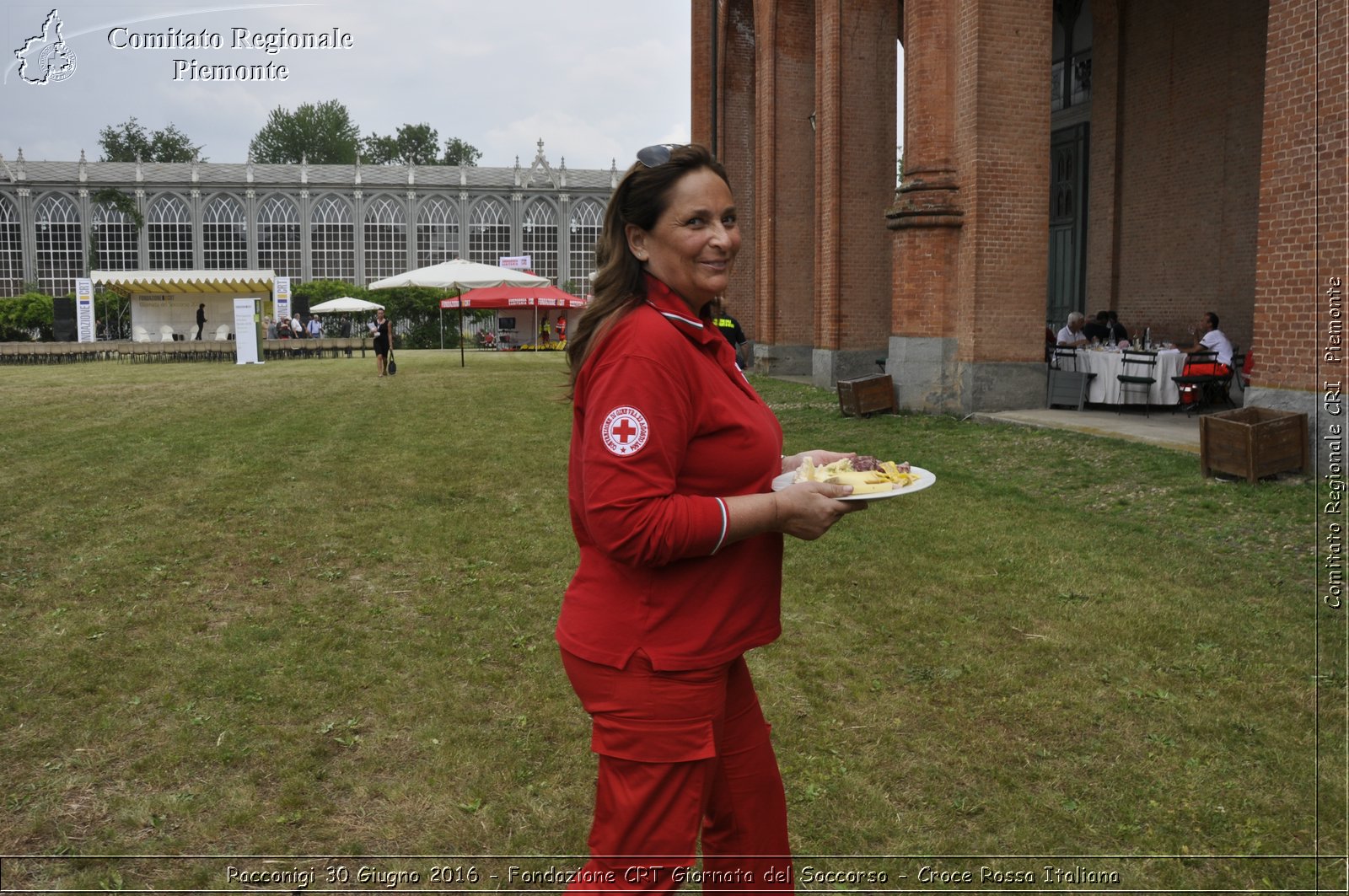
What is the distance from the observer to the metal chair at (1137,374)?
46.6 ft

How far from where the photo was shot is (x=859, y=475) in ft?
7.54

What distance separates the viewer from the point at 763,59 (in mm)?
25109

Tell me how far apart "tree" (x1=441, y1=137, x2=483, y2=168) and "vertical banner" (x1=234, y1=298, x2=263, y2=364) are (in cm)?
6763

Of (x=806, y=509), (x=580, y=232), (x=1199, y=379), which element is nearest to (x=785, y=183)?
(x=1199, y=379)

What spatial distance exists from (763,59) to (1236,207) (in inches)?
462

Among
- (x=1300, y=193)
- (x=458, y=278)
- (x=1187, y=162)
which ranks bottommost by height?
(x=1300, y=193)

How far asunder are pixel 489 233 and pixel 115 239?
83.2 ft

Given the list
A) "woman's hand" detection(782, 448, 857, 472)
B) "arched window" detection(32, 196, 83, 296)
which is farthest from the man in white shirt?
"arched window" detection(32, 196, 83, 296)

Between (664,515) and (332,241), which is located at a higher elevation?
(332,241)

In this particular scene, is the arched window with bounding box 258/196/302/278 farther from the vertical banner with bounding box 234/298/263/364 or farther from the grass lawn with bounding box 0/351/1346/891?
the grass lawn with bounding box 0/351/1346/891

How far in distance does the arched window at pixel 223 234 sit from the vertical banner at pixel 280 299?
3165cm

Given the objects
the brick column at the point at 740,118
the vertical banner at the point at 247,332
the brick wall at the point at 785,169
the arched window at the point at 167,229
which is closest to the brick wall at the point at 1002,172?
the brick wall at the point at 785,169

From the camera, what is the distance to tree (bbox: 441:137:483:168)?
96938 mm

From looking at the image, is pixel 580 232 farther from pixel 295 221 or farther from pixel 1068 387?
pixel 1068 387
